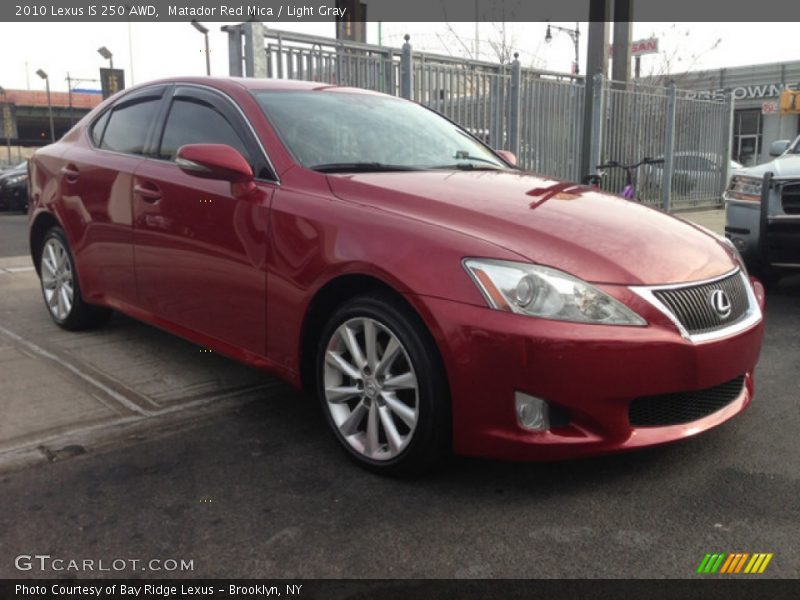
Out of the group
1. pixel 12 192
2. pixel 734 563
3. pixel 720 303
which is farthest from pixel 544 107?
pixel 12 192

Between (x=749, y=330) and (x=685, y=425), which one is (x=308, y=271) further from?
(x=749, y=330)

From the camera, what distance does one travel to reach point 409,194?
10.2 feet

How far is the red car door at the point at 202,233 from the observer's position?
11.3ft

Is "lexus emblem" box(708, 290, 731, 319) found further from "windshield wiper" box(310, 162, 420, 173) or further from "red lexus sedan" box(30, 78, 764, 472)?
"windshield wiper" box(310, 162, 420, 173)

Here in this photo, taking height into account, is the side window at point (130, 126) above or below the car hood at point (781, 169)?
above

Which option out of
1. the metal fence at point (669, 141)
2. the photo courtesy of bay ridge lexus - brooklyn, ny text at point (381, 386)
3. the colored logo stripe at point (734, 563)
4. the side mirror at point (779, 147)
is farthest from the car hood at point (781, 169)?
the metal fence at point (669, 141)

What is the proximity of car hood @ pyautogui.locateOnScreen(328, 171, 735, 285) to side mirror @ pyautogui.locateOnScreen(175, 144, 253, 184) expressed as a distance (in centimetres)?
43

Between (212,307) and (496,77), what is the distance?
8.28 meters

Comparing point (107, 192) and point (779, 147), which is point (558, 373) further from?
point (779, 147)

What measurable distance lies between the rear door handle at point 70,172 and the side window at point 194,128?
0.95 m

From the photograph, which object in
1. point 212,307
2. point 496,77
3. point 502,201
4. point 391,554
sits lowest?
point 391,554

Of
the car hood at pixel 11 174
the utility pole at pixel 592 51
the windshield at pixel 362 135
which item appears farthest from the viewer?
the car hood at pixel 11 174

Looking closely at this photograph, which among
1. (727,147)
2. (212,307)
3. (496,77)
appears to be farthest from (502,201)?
(727,147)

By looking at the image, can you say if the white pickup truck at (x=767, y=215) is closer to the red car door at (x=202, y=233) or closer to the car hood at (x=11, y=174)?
the red car door at (x=202, y=233)
